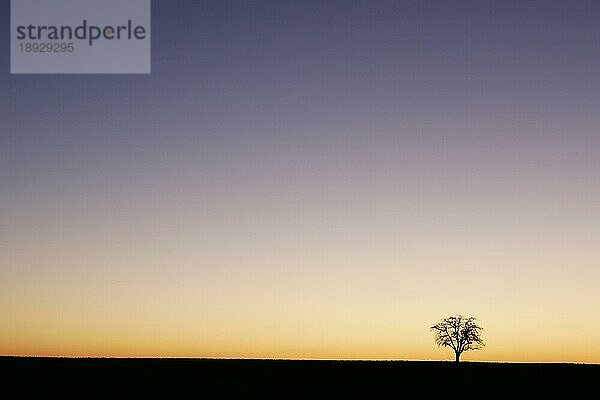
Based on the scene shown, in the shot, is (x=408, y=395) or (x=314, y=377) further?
(x=314, y=377)

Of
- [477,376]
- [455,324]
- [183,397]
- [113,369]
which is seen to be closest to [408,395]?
[183,397]

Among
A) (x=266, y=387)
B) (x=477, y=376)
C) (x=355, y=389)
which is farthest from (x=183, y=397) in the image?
(x=477, y=376)

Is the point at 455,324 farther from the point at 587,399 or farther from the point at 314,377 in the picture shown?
the point at 587,399

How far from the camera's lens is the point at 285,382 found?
64.2 metres

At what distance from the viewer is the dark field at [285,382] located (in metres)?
54.9

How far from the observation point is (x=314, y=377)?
71.1 meters

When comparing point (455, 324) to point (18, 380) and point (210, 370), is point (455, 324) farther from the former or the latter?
point (18, 380)

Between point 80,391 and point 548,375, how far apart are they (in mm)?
43477

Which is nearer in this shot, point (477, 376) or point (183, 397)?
point (183, 397)

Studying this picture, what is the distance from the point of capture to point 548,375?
76500 millimetres

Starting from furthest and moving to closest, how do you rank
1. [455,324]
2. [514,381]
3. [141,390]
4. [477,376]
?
[455,324]
[477,376]
[514,381]
[141,390]

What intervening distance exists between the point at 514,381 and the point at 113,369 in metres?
35.3

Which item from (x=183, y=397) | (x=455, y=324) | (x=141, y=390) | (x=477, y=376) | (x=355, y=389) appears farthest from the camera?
(x=455, y=324)

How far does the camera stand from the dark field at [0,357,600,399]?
54.9 meters
